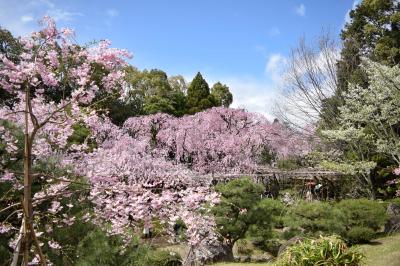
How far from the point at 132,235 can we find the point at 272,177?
1414 cm

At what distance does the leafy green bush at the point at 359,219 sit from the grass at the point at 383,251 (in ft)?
1.06

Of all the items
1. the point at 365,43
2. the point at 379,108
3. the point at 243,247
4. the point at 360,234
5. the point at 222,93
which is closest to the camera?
the point at 360,234

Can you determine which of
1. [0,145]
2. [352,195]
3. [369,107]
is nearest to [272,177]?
[352,195]

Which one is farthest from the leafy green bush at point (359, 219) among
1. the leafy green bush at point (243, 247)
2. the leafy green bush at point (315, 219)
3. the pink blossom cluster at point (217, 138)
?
the pink blossom cluster at point (217, 138)

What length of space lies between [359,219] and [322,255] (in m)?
6.57

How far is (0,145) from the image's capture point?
476 centimetres

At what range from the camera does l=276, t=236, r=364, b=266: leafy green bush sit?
4.50 metres

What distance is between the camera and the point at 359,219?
34.1 ft

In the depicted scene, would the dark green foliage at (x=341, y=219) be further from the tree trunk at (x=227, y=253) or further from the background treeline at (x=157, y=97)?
the background treeline at (x=157, y=97)

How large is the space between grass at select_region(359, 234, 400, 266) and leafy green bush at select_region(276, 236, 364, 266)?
3103mm

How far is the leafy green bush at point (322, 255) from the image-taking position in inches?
177

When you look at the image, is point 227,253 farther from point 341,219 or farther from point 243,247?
point 341,219

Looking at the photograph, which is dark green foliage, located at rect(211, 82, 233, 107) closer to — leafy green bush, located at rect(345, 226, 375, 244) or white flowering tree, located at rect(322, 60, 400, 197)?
white flowering tree, located at rect(322, 60, 400, 197)

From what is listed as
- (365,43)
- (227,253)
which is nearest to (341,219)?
(227,253)
